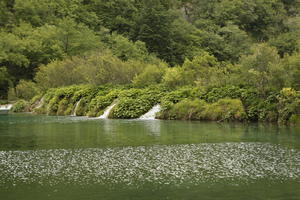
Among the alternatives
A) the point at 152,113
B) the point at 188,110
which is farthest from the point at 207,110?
the point at 152,113

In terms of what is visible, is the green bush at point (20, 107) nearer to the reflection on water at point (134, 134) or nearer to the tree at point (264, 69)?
the reflection on water at point (134, 134)

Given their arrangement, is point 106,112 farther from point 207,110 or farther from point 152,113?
point 207,110

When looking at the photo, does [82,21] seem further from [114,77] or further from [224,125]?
[224,125]

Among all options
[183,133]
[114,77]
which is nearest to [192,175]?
[183,133]

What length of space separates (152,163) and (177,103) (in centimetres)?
2841

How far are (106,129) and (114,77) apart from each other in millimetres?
26985

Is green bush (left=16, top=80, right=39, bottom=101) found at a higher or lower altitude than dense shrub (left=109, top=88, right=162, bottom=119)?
higher

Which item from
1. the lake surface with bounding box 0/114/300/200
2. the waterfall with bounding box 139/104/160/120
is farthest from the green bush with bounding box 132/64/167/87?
the lake surface with bounding box 0/114/300/200

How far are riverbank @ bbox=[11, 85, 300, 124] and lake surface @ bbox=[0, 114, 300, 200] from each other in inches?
155

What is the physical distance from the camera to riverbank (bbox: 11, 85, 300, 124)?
46125 millimetres

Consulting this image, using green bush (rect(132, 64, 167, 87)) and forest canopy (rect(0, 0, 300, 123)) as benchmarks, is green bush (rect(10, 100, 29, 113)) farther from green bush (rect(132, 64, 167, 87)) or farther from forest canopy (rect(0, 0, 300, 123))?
green bush (rect(132, 64, 167, 87))

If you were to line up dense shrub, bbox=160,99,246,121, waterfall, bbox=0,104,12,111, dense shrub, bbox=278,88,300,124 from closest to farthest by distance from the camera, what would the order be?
dense shrub, bbox=278,88,300,124
dense shrub, bbox=160,99,246,121
waterfall, bbox=0,104,12,111

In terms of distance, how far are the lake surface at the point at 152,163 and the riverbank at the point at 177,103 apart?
3.94m

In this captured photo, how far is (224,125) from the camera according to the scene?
4597 cm
